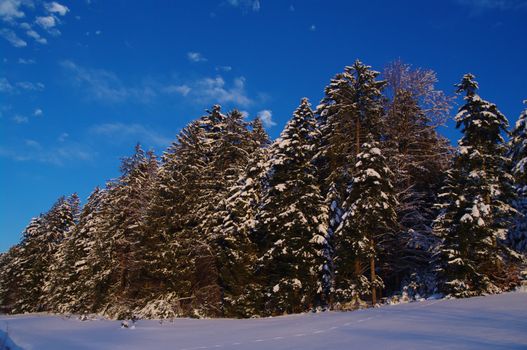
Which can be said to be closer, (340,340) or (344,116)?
(340,340)

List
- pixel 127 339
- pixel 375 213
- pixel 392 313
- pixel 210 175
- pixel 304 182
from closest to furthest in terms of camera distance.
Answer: pixel 392 313 < pixel 127 339 < pixel 375 213 < pixel 304 182 < pixel 210 175

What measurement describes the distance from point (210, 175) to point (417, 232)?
15522 mm

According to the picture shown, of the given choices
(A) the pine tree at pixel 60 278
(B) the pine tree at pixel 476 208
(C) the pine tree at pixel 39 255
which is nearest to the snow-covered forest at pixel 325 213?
(B) the pine tree at pixel 476 208

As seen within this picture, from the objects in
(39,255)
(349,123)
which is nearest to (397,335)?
(349,123)

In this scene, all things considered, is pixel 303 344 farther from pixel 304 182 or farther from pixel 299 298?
pixel 304 182

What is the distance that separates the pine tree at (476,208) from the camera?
1831cm

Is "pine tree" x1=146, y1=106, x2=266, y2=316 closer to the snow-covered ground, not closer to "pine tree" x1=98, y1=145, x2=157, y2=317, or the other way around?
"pine tree" x1=98, y1=145, x2=157, y2=317

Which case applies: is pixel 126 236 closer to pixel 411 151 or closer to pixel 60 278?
pixel 60 278

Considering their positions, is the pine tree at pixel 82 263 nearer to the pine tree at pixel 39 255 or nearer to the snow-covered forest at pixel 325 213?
the snow-covered forest at pixel 325 213

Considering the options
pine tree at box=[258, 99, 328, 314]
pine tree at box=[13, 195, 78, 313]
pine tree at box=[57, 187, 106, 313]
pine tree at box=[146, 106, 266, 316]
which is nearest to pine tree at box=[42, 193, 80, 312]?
pine tree at box=[57, 187, 106, 313]

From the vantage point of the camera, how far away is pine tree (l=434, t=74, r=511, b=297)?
18312 mm

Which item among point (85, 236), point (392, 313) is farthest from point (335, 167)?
point (85, 236)

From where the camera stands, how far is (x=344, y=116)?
1012 inches

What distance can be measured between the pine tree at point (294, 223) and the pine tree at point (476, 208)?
6810 millimetres
